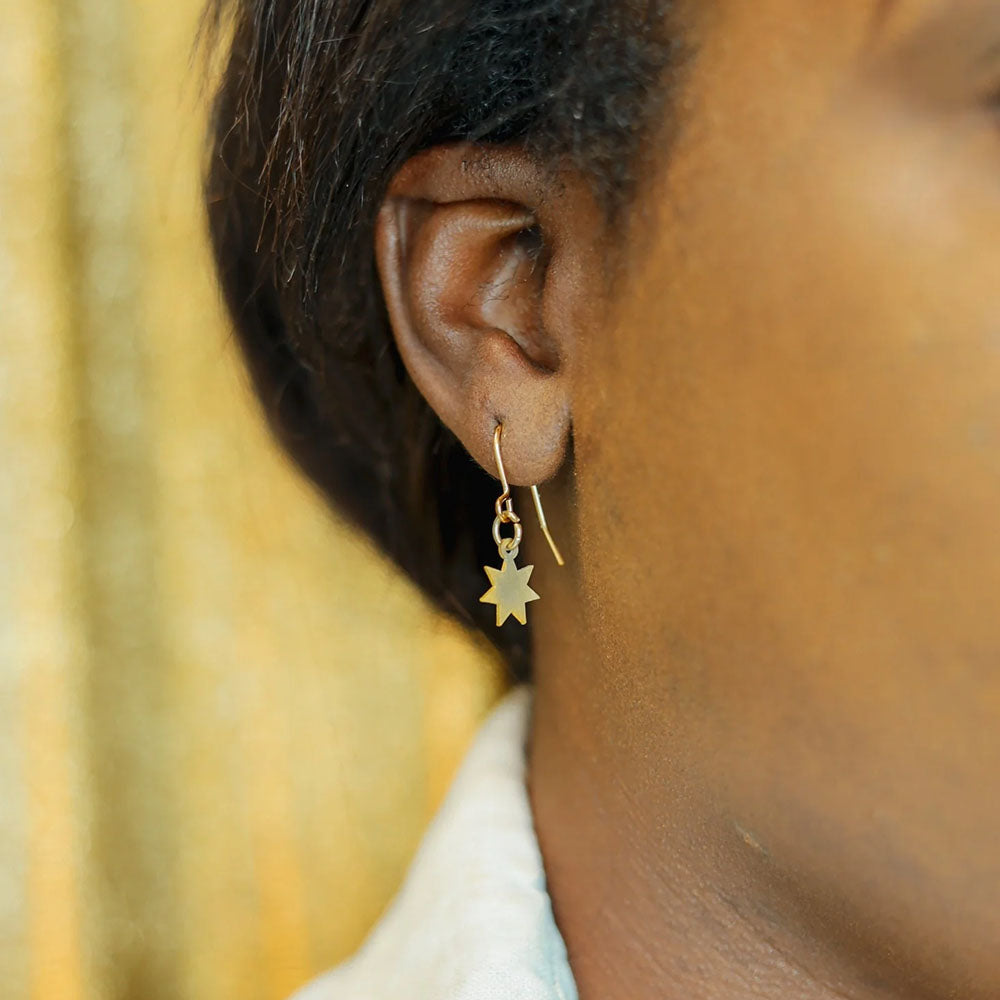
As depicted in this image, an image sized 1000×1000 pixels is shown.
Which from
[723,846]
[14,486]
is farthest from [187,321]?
[723,846]

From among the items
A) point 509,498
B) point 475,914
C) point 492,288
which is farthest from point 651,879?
point 492,288

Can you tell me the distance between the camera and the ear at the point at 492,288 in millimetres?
757

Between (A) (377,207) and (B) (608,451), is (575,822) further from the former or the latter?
(A) (377,207)

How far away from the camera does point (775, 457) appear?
0.65 metres

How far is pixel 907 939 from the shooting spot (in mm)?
686

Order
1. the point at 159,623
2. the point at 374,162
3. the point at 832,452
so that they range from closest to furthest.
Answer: the point at 832,452, the point at 374,162, the point at 159,623

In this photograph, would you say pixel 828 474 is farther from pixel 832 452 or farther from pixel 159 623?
pixel 159 623

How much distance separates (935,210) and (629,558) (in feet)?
0.83

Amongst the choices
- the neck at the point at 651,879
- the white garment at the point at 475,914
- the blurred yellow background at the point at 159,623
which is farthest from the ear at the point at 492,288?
the blurred yellow background at the point at 159,623

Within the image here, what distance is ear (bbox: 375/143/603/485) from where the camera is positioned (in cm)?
76

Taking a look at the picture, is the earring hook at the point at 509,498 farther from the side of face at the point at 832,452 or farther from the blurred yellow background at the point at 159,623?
the blurred yellow background at the point at 159,623

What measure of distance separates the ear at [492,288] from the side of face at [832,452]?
5cm

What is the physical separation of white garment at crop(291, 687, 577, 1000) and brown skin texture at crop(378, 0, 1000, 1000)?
0.06 m

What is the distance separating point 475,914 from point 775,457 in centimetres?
40
